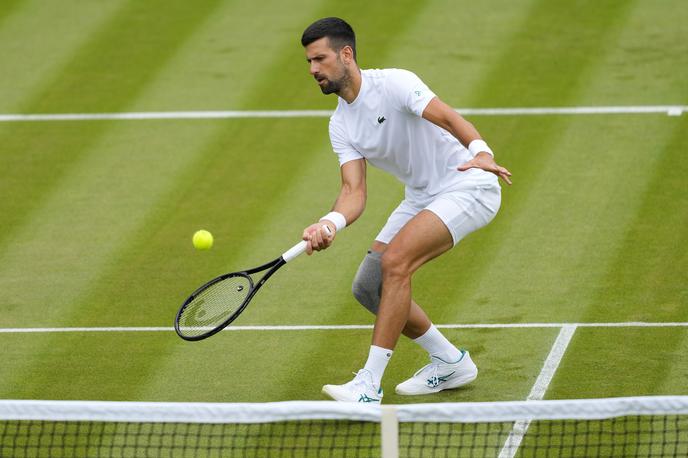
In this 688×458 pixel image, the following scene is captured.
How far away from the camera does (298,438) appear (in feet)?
25.2

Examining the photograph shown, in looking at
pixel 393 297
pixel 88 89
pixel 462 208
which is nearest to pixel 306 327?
pixel 393 297

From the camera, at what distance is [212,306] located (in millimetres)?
8164

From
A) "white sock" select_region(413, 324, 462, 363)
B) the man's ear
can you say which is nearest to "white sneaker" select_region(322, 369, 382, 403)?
"white sock" select_region(413, 324, 462, 363)

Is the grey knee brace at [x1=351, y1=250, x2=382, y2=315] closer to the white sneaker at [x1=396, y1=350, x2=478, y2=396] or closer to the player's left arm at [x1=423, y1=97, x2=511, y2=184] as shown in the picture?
the white sneaker at [x1=396, y1=350, x2=478, y2=396]

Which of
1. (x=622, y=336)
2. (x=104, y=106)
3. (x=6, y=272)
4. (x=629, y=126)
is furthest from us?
(x=104, y=106)

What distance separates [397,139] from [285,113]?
564 centimetres

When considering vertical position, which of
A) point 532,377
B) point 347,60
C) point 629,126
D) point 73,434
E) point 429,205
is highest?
point 347,60

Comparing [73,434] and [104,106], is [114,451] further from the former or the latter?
[104,106]

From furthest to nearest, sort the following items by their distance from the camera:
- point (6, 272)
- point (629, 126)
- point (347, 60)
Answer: point (629, 126) < point (6, 272) < point (347, 60)

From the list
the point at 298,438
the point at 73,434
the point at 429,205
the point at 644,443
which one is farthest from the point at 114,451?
the point at 644,443

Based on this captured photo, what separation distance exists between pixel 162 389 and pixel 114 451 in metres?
1.16

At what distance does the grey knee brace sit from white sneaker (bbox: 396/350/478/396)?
53 cm

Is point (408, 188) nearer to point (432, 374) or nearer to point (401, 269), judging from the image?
point (401, 269)

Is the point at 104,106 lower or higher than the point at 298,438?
lower
